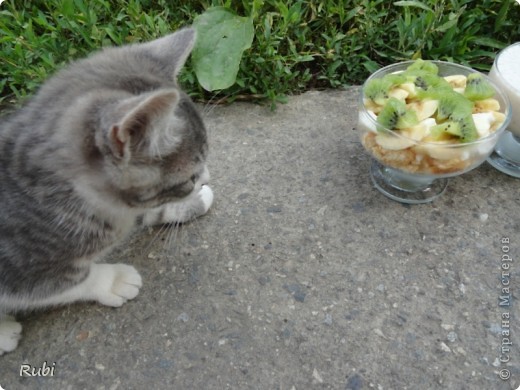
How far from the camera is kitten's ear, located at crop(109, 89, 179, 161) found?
1.19 meters

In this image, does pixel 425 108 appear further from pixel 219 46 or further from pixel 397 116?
pixel 219 46

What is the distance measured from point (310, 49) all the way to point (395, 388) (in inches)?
70.1

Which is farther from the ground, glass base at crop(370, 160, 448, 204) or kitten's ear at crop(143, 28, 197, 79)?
kitten's ear at crop(143, 28, 197, 79)

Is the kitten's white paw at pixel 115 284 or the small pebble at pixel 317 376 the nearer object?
the small pebble at pixel 317 376

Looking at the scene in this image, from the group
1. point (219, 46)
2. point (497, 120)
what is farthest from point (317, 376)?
point (219, 46)

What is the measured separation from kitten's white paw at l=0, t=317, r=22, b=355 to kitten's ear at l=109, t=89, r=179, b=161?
946 mm

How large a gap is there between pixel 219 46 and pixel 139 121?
1.41 meters

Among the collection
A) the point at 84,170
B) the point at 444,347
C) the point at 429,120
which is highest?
the point at 84,170

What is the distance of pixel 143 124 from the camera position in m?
1.29

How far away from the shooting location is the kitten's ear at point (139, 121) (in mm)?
1193

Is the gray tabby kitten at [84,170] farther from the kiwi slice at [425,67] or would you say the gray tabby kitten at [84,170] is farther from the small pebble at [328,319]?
the kiwi slice at [425,67]

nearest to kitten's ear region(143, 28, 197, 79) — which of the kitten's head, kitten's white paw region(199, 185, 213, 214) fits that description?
the kitten's head

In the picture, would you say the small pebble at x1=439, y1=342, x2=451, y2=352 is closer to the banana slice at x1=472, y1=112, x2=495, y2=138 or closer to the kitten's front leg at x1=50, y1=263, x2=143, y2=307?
the banana slice at x1=472, y1=112, x2=495, y2=138

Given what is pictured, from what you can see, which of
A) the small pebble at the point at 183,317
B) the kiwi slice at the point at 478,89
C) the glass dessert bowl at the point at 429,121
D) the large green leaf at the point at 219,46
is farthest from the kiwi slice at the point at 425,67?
the small pebble at the point at 183,317
